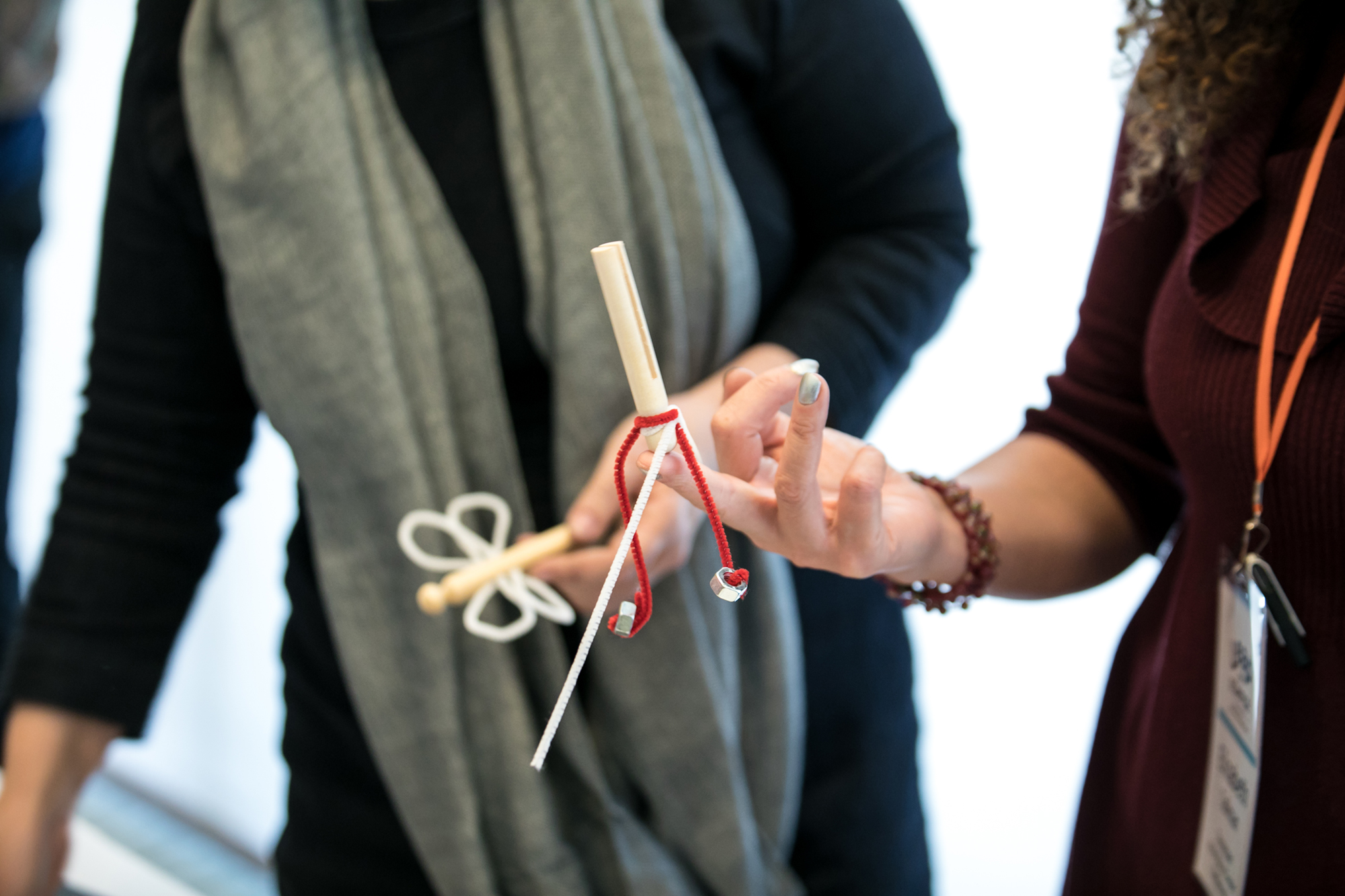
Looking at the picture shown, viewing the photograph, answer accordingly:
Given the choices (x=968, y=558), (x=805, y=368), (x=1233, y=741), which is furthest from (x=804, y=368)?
(x=1233, y=741)

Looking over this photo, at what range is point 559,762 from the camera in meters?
0.66

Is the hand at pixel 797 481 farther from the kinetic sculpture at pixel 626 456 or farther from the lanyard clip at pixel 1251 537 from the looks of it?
the lanyard clip at pixel 1251 537

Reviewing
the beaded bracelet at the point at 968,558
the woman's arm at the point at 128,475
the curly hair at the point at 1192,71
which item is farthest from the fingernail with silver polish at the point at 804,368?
the woman's arm at the point at 128,475

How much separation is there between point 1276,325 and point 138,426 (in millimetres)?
726

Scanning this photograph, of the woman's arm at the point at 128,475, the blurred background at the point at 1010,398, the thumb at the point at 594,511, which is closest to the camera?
the thumb at the point at 594,511

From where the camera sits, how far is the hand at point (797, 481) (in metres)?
0.33

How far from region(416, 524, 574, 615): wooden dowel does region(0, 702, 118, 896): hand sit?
1.16 ft

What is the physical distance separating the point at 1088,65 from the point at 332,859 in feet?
2.97

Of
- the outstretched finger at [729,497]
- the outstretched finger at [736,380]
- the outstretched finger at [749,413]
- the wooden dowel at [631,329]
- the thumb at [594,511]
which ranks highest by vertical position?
the wooden dowel at [631,329]

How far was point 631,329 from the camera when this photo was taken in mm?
312

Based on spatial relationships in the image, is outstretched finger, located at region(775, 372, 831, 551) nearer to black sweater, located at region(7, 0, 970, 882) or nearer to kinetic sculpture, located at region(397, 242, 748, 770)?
kinetic sculpture, located at region(397, 242, 748, 770)

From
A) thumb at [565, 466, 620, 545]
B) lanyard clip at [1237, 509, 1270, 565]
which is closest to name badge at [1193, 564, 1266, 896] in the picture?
lanyard clip at [1237, 509, 1270, 565]

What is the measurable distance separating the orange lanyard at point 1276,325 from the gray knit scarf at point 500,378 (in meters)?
0.30

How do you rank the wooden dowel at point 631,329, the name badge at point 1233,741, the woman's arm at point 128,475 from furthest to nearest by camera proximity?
the woman's arm at point 128,475 < the name badge at point 1233,741 < the wooden dowel at point 631,329
